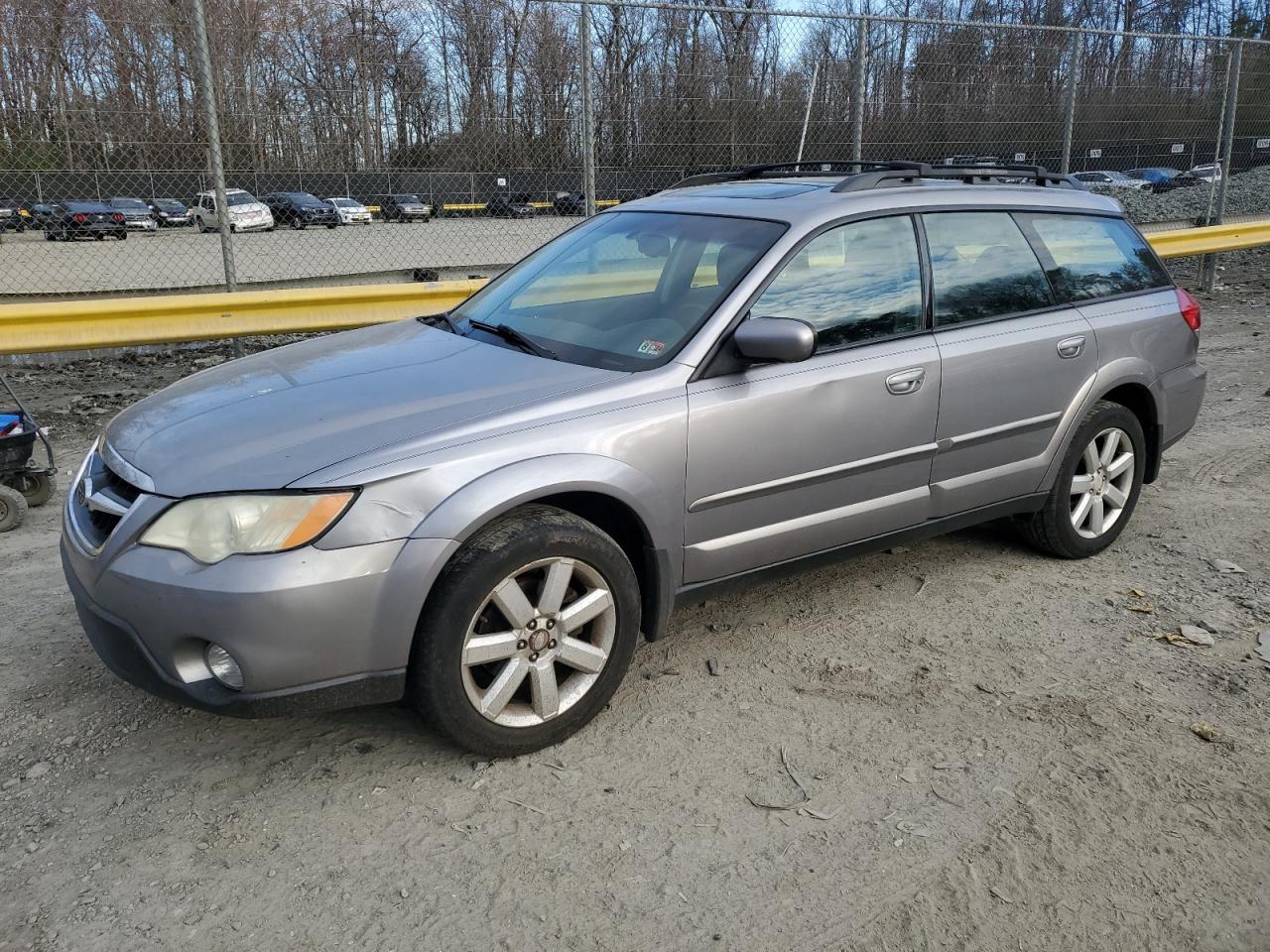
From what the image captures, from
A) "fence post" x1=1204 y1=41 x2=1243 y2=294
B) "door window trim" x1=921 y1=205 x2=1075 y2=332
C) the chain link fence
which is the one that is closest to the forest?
the chain link fence

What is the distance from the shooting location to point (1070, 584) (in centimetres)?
453

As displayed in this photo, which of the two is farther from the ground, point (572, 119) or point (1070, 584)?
point (572, 119)

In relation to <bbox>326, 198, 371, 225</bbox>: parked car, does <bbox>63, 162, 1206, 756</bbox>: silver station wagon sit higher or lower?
lower

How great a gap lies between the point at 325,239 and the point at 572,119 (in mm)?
2206

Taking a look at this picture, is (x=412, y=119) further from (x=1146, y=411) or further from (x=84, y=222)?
(x=1146, y=411)

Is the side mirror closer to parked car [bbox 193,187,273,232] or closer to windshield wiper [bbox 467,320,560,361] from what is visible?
windshield wiper [bbox 467,320,560,361]

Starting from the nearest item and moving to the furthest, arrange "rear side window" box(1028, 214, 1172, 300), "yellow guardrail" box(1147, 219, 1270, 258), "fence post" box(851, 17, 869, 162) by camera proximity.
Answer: "rear side window" box(1028, 214, 1172, 300)
"fence post" box(851, 17, 869, 162)
"yellow guardrail" box(1147, 219, 1270, 258)

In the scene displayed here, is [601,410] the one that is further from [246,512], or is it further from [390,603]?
[246,512]

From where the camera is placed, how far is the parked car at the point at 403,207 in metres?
8.38

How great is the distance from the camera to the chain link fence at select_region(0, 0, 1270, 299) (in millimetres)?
7031

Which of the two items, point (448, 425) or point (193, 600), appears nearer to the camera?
point (193, 600)

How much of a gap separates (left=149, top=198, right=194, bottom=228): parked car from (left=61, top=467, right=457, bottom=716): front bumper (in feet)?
18.1

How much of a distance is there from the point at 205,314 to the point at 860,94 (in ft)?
19.6

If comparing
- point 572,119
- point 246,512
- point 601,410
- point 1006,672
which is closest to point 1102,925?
point 1006,672
